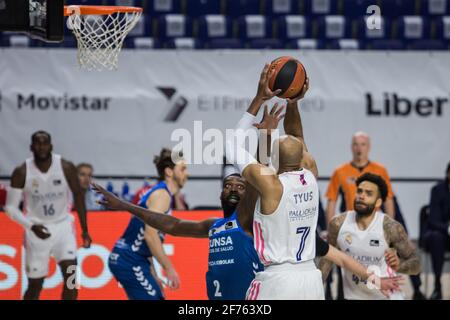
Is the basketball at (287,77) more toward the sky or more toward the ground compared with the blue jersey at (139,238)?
more toward the sky

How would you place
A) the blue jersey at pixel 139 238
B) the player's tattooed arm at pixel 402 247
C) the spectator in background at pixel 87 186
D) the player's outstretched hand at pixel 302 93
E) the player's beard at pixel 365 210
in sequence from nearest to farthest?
1. the player's outstretched hand at pixel 302 93
2. the player's tattooed arm at pixel 402 247
3. the player's beard at pixel 365 210
4. the blue jersey at pixel 139 238
5. the spectator in background at pixel 87 186

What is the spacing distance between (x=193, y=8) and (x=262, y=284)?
9040 mm

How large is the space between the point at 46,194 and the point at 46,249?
585mm

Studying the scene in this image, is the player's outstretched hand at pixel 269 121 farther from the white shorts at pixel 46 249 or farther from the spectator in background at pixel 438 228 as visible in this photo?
the spectator in background at pixel 438 228

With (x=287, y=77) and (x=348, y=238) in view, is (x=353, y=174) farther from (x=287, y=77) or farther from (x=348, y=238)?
(x=287, y=77)

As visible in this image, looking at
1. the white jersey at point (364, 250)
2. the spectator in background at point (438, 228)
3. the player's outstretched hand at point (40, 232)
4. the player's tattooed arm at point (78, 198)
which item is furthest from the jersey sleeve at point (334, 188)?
the player's outstretched hand at point (40, 232)

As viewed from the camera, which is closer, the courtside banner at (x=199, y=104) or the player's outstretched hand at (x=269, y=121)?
the player's outstretched hand at (x=269, y=121)

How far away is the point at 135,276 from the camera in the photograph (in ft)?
28.7

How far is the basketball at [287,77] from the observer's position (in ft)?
20.4

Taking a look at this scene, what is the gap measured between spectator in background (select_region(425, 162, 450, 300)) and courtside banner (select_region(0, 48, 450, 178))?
1.81 m

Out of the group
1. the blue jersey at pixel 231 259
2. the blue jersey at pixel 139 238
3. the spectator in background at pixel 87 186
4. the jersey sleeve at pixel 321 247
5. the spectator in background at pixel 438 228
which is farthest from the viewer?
the spectator in background at pixel 87 186

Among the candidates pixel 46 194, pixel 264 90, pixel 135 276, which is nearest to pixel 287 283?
pixel 264 90

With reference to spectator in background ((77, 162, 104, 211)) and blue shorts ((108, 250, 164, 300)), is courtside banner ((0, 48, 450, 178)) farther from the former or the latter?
blue shorts ((108, 250, 164, 300))

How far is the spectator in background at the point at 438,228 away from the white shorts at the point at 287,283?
5.61m
